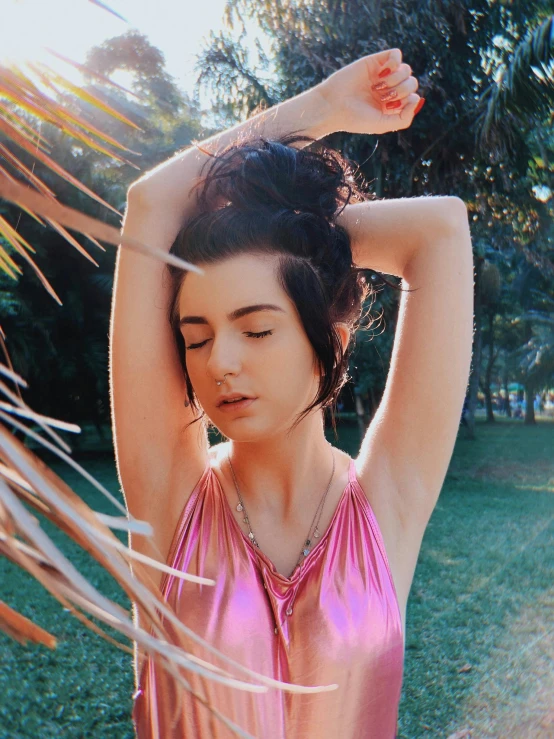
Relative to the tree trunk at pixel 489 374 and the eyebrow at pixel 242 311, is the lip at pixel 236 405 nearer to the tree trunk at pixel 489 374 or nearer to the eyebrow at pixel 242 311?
the eyebrow at pixel 242 311

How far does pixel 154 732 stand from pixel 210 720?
0.38 ft

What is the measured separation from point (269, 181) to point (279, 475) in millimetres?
531

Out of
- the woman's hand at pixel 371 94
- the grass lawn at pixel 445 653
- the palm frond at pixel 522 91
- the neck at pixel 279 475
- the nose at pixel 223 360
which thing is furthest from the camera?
the palm frond at pixel 522 91

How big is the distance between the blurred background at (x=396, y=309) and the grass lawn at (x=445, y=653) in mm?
17

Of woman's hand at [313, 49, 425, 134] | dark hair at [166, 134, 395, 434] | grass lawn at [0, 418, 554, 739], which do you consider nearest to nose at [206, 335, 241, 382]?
dark hair at [166, 134, 395, 434]

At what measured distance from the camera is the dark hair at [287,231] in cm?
126

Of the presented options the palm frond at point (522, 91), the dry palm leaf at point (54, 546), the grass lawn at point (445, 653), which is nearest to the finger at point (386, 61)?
the dry palm leaf at point (54, 546)

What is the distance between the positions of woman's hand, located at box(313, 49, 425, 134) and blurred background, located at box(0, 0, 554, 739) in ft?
7.38

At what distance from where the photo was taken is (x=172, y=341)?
1.32 meters

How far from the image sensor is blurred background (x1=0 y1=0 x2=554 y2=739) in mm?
4441

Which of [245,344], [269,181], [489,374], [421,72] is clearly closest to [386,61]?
[269,181]

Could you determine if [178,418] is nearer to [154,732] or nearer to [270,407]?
[270,407]

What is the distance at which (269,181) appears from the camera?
1321 mm

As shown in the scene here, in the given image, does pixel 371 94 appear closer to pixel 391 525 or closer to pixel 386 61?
pixel 386 61
